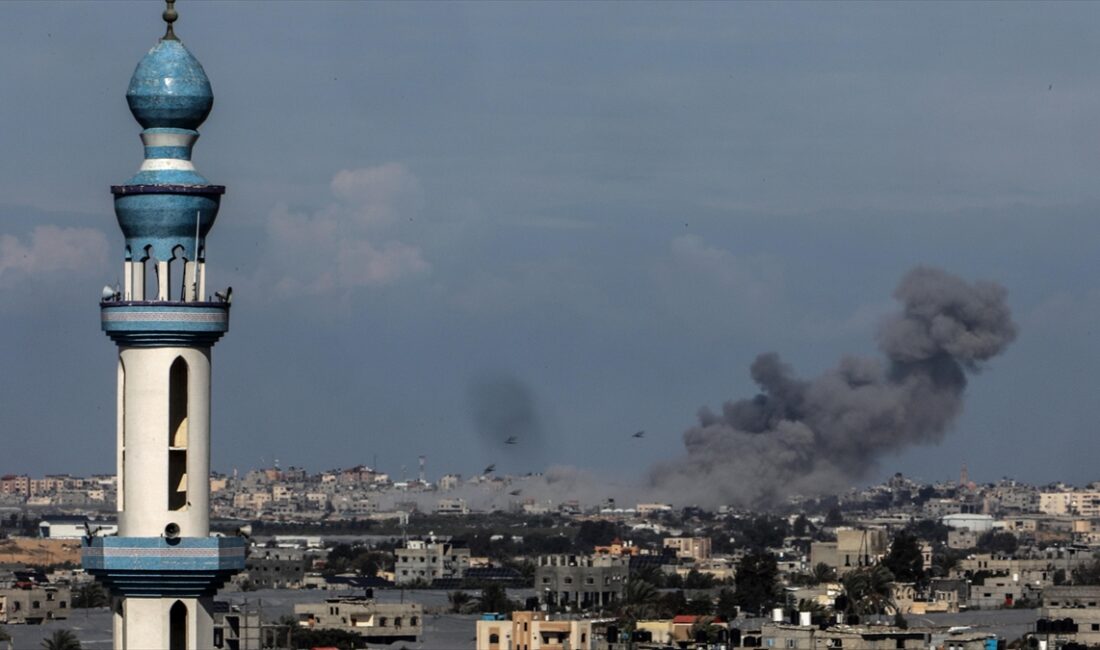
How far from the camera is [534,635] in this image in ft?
300

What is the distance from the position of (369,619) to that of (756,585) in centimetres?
2872

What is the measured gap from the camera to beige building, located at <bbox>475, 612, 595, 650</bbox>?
299 feet

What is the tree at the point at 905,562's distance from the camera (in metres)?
156

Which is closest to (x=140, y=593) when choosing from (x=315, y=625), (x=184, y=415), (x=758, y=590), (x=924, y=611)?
(x=184, y=415)

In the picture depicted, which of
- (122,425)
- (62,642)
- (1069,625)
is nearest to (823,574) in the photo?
(1069,625)

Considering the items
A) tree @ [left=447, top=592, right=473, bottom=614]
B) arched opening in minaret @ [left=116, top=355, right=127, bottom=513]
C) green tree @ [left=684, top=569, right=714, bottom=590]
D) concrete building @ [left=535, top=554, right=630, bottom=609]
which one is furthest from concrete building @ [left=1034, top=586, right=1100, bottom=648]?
arched opening in minaret @ [left=116, top=355, right=127, bottom=513]

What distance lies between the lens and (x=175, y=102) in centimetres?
2166

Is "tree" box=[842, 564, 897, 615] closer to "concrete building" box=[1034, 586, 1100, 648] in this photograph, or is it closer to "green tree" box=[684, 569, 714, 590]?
"concrete building" box=[1034, 586, 1100, 648]

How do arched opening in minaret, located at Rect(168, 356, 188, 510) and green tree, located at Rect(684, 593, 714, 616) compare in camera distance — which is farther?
green tree, located at Rect(684, 593, 714, 616)

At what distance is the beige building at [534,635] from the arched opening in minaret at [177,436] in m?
68.9

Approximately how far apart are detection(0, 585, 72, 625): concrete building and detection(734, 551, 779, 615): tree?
2935cm

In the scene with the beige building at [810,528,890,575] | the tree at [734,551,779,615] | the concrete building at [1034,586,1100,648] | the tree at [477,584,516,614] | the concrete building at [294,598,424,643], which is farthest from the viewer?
the beige building at [810,528,890,575]

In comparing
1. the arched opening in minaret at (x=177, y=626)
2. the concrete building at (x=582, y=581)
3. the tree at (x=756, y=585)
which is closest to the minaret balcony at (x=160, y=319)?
the arched opening in minaret at (x=177, y=626)

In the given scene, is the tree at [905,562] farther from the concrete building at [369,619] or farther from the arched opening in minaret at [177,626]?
the arched opening in minaret at [177,626]
